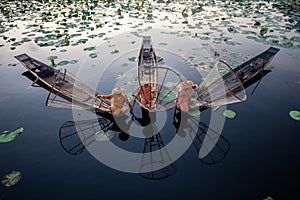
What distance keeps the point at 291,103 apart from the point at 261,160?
2634 mm

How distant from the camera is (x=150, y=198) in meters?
3.51

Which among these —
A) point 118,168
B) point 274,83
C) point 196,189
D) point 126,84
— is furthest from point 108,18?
point 196,189

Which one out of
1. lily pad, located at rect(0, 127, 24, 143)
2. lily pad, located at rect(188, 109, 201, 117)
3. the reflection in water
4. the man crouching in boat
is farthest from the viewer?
lily pad, located at rect(188, 109, 201, 117)

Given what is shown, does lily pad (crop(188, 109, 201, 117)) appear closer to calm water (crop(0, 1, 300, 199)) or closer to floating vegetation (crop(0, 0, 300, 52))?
calm water (crop(0, 1, 300, 199))

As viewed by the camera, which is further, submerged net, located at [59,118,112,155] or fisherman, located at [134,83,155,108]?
fisherman, located at [134,83,155,108]

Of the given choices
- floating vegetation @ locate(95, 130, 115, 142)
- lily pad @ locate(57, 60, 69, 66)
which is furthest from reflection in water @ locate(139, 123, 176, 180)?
lily pad @ locate(57, 60, 69, 66)

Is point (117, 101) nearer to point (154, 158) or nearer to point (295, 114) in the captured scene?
point (154, 158)

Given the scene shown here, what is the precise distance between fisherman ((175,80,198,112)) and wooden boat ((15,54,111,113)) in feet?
6.31

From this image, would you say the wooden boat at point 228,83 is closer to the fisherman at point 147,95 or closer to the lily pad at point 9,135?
the fisherman at point 147,95

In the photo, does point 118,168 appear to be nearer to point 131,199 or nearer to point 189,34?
point 131,199

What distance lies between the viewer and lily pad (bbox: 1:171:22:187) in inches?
144

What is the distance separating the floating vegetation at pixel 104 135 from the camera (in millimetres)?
4617

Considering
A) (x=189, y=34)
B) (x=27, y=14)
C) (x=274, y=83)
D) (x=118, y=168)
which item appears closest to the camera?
(x=118, y=168)

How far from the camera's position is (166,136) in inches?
190
